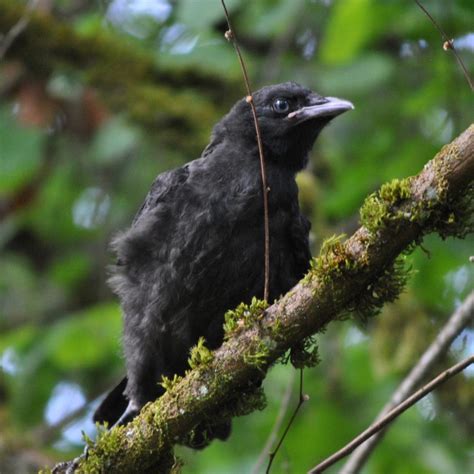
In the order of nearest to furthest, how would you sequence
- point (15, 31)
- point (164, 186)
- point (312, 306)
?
point (312, 306) → point (164, 186) → point (15, 31)

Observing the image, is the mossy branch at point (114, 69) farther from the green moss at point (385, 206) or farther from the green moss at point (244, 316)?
the green moss at point (385, 206)

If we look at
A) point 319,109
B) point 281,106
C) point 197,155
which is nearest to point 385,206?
point 319,109

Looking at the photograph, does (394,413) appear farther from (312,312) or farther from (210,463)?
(210,463)

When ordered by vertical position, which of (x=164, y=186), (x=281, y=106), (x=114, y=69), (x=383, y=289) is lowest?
(x=383, y=289)

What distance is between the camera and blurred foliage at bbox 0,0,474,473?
6.46 metres

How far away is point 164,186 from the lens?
4.67m

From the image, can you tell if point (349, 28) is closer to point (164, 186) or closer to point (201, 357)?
point (164, 186)

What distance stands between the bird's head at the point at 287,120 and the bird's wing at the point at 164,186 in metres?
0.44

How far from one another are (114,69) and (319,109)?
3.27 metres


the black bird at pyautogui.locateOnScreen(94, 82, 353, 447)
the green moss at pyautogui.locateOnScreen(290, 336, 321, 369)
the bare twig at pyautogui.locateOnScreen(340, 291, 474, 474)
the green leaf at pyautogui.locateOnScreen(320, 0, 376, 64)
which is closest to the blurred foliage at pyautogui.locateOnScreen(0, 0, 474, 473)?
the green leaf at pyautogui.locateOnScreen(320, 0, 376, 64)

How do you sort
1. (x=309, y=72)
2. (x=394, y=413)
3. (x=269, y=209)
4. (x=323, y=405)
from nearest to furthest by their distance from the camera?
(x=394, y=413) → (x=269, y=209) → (x=323, y=405) → (x=309, y=72)

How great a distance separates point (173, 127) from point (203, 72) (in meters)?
0.73

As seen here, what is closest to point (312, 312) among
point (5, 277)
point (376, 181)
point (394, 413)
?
point (394, 413)

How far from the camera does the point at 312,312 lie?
3.47 metres
